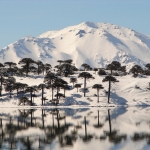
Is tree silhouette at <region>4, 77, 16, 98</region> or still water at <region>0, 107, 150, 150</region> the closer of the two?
still water at <region>0, 107, 150, 150</region>

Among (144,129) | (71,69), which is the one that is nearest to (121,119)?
(144,129)

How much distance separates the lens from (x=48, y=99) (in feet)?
425

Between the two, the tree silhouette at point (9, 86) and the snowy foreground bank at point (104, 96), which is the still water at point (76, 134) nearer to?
the snowy foreground bank at point (104, 96)

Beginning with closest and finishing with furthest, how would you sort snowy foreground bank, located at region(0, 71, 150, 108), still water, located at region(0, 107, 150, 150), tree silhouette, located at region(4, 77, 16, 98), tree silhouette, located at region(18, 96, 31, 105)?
still water, located at region(0, 107, 150, 150)
tree silhouette, located at region(18, 96, 31, 105)
snowy foreground bank, located at region(0, 71, 150, 108)
tree silhouette, located at region(4, 77, 16, 98)

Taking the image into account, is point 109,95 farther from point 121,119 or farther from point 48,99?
point 121,119

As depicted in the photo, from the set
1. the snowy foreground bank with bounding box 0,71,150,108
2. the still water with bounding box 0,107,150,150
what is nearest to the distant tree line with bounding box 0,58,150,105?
the snowy foreground bank with bounding box 0,71,150,108

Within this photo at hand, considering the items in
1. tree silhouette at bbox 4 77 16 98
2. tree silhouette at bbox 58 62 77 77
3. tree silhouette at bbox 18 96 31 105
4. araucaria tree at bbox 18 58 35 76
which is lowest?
tree silhouette at bbox 18 96 31 105

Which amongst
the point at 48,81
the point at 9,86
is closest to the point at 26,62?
the point at 48,81

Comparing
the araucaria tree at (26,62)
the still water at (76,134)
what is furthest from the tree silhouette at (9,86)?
the still water at (76,134)

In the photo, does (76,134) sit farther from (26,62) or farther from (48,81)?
(26,62)

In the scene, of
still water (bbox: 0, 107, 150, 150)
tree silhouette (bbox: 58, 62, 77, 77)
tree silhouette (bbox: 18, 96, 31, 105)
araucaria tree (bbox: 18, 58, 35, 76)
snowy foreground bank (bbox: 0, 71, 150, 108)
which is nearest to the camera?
still water (bbox: 0, 107, 150, 150)

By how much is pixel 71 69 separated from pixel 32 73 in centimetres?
2564

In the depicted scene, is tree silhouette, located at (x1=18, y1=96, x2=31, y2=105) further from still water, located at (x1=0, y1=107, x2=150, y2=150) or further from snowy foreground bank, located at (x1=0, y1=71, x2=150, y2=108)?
still water, located at (x1=0, y1=107, x2=150, y2=150)

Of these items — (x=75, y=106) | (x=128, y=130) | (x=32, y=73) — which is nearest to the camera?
(x=128, y=130)
